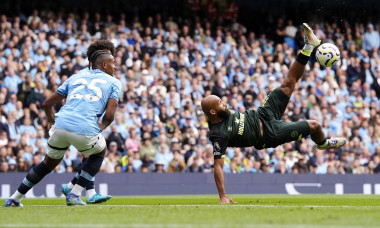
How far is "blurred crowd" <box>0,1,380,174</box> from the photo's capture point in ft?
63.3

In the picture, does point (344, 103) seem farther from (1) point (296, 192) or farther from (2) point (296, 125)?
(2) point (296, 125)

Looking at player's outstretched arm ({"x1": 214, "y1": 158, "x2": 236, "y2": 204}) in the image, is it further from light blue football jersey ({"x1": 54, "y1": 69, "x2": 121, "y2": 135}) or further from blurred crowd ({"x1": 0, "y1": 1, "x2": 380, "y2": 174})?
blurred crowd ({"x1": 0, "y1": 1, "x2": 380, "y2": 174})

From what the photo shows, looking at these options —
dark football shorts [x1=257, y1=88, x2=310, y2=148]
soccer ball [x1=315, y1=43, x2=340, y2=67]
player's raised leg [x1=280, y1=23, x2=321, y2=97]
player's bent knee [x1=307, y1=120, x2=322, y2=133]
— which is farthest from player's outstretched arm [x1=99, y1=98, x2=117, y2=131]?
soccer ball [x1=315, y1=43, x2=340, y2=67]

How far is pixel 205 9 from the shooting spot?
26.6 m

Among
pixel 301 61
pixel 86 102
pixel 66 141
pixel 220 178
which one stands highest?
pixel 301 61

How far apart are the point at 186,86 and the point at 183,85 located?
0.14 metres

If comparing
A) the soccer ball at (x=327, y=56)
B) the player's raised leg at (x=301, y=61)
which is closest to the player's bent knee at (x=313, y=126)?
the player's raised leg at (x=301, y=61)

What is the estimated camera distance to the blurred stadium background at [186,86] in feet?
63.0

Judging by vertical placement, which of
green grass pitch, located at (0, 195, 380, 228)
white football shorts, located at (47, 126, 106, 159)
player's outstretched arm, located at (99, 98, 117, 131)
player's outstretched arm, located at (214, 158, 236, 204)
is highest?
player's outstretched arm, located at (99, 98, 117, 131)

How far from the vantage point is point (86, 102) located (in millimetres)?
9586

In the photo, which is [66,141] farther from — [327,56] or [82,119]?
[327,56]

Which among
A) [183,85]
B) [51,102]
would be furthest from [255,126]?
[183,85]

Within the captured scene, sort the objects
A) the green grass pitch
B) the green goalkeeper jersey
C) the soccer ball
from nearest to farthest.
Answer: the green grass pitch → the green goalkeeper jersey → the soccer ball

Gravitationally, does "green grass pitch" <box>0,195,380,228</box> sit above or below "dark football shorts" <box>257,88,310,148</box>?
below
